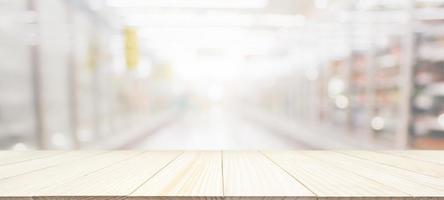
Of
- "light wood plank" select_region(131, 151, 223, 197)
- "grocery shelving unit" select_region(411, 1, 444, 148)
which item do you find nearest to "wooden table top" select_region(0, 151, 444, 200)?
"light wood plank" select_region(131, 151, 223, 197)

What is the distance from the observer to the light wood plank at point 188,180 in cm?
66

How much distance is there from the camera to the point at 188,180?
75 cm

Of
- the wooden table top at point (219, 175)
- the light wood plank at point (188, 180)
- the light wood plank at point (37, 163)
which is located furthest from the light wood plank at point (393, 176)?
the light wood plank at point (37, 163)

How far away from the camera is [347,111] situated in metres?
5.32

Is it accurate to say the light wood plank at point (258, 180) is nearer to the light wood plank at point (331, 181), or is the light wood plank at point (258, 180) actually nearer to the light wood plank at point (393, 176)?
the light wood plank at point (331, 181)

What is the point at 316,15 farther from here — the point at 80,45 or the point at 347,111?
the point at 80,45

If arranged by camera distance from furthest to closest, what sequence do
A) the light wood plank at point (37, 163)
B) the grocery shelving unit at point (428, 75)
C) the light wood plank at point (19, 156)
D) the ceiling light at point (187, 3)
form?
the ceiling light at point (187, 3) < the grocery shelving unit at point (428, 75) < the light wood plank at point (19, 156) < the light wood plank at point (37, 163)

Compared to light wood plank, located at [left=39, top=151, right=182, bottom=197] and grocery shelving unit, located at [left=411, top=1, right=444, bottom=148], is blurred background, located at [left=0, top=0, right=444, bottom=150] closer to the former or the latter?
grocery shelving unit, located at [left=411, top=1, right=444, bottom=148]

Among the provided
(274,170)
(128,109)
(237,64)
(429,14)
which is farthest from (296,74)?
(237,64)

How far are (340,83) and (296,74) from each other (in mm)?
3385

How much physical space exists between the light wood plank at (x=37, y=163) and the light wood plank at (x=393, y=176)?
0.78m

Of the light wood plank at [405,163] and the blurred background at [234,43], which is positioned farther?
the blurred background at [234,43]

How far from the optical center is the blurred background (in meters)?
3.45

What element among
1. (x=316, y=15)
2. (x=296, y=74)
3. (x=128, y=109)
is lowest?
(x=128, y=109)
